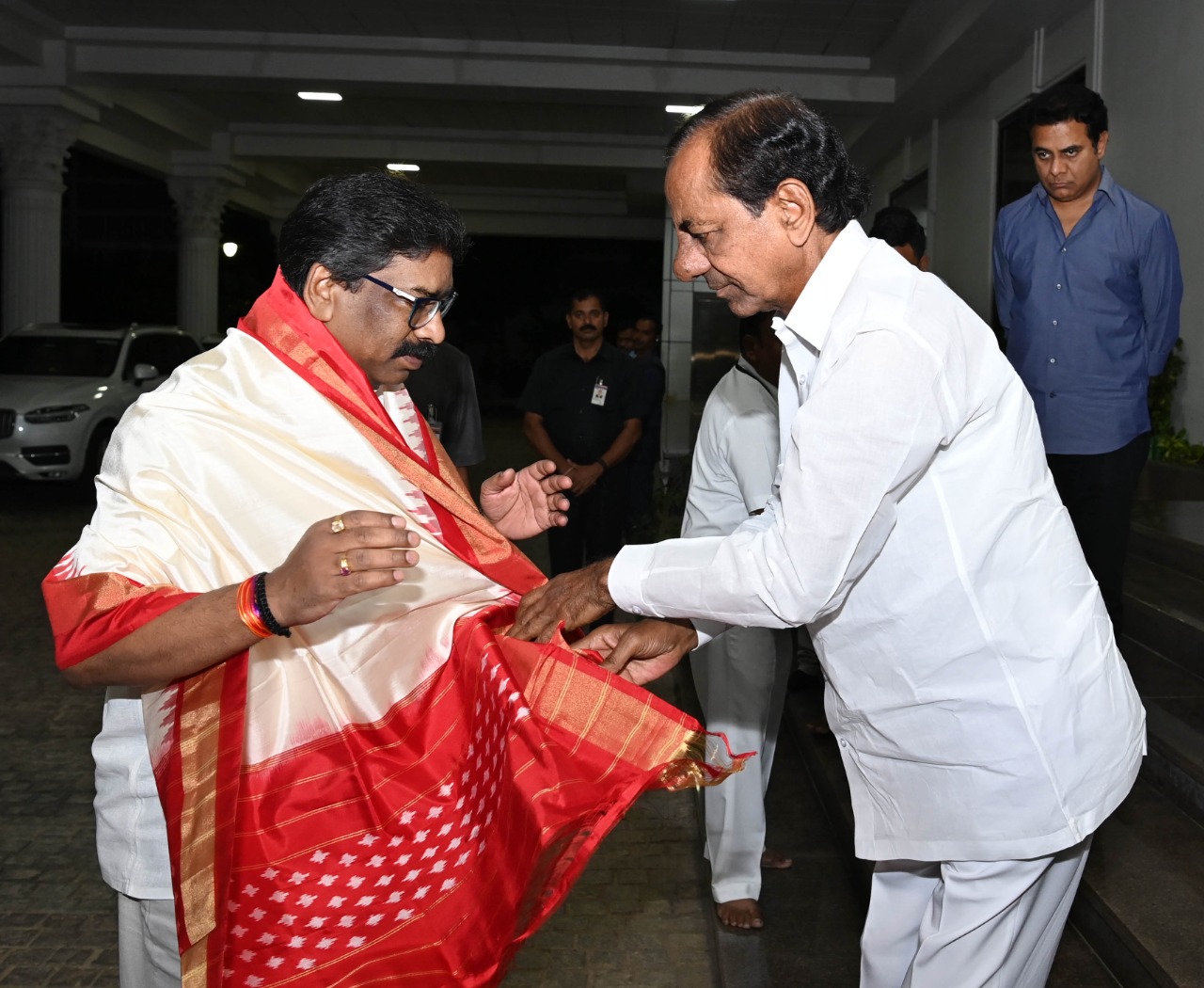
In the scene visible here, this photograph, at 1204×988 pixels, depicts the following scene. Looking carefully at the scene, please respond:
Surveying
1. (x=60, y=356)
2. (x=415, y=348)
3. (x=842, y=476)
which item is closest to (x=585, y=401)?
(x=415, y=348)

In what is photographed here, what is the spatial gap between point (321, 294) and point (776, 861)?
8.55 ft

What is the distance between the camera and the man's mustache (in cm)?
216

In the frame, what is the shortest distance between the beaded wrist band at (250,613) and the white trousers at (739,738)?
6.80 ft

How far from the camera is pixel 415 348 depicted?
2176mm

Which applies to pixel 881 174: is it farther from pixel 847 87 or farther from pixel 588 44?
pixel 588 44

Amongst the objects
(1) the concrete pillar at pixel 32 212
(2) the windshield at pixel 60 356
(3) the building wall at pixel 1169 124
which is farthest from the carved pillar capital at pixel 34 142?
(3) the building wall at pixel 1169 124

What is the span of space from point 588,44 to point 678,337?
18.1ft

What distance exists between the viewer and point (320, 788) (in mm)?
1892

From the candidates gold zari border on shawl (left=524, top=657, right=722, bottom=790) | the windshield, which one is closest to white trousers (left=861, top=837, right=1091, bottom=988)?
gold zari border on shawl (left=524, top=657, right=722, bottom=790)

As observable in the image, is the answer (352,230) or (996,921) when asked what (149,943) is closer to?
(352,230)

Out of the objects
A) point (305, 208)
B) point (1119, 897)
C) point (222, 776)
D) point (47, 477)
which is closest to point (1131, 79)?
point (1119, 897)

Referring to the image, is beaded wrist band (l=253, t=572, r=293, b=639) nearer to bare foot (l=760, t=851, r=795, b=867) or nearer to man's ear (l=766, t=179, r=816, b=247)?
man's ear (l=766, t=179, r=816, b=247)

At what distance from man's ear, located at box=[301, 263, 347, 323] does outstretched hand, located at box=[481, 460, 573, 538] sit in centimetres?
57

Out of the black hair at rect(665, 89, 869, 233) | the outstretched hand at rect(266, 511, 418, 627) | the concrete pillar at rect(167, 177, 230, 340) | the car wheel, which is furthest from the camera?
the concrete pillar at rect(167, 177, 230, 340)
